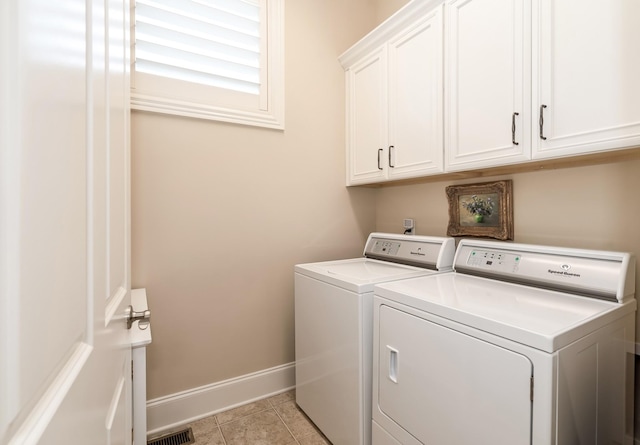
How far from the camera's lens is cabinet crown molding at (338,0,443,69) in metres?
1.70

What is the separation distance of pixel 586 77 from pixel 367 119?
1.25 metres

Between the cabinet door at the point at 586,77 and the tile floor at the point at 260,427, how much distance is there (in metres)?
1.87

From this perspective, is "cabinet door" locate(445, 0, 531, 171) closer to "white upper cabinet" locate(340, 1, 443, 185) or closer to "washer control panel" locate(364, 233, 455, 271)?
"white upper cabinet" locate(340, 1, 443, 185)

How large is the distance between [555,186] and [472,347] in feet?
3.32

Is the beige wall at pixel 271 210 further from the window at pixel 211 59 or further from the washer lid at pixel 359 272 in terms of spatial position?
the washer lid at pixel 359 272

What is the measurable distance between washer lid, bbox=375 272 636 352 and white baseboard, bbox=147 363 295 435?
1.22 m

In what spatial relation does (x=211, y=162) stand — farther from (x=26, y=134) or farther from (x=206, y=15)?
(x=26, y=134)

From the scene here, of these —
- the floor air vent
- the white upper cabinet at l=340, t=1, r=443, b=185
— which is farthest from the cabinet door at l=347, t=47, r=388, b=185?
the floor air vent

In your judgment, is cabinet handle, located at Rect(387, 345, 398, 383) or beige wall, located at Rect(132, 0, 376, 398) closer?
cabinet handle, located at Rect(387, 345, 398, 383)

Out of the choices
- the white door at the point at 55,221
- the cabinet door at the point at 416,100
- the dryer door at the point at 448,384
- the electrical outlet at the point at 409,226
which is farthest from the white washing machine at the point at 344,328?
the white door at the point at 55,221

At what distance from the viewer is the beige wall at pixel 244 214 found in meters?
1.77

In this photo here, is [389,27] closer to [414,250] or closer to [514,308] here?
[414,250]

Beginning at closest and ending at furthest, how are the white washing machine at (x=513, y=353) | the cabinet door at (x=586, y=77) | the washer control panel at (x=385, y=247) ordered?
the white washing machine at (x=513, y=353)
the cabinet door at (x=586, y=77)
the washer control panel at (x=385, y=247)

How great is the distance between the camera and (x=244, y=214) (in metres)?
2.01
